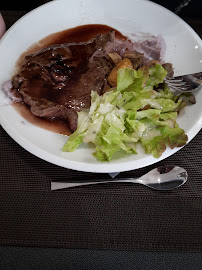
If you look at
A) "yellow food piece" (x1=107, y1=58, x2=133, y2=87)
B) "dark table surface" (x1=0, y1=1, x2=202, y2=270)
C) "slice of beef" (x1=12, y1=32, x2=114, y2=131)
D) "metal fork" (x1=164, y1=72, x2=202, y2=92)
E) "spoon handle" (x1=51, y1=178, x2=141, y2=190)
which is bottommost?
"dark table surface" (x1=0, y1=1, x2=202, y2=270)

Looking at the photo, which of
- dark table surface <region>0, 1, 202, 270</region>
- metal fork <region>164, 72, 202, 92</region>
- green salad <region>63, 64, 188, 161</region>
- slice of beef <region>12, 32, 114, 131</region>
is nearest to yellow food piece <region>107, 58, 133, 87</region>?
slice of beef <region>12, 32, 114, 131</region>

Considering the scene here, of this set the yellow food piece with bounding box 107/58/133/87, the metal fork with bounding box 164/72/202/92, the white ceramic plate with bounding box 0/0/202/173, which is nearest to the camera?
the white ceramic plate with bounding box 0/0/202/173

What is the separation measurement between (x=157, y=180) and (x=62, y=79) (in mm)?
1061

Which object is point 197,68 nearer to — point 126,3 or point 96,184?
point 126,3

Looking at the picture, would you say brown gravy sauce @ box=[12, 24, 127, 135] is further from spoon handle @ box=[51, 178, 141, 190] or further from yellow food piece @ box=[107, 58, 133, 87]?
spoon handle @ box=[51, 178, 141, 190]

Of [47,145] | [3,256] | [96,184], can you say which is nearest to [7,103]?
[47,145]

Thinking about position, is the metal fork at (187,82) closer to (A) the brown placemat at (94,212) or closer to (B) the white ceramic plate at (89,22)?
(B) the white ceramic plate at (89,22)

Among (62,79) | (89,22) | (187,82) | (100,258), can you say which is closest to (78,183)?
(100,258)

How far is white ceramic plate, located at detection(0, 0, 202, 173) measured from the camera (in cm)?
191

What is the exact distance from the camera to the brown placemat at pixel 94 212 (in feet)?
5.84

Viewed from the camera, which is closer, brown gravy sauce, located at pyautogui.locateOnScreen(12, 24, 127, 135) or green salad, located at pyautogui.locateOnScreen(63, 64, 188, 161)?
green salad, located at pyautogui.locateOnScreen(63, 64, 188, 161)

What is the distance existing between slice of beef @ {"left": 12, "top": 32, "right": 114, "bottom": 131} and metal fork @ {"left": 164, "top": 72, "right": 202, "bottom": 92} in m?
0.51

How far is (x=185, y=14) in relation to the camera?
9.37ft

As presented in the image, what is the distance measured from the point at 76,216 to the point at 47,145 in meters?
0.49
